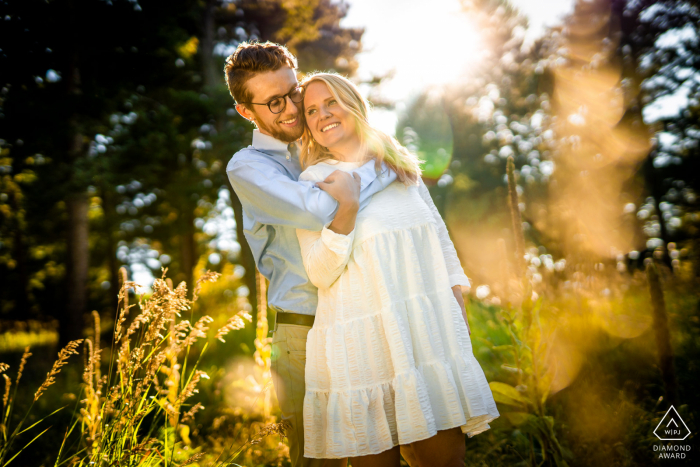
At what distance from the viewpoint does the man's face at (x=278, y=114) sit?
2.08 m

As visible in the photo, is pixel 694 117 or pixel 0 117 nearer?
pixel 0 117

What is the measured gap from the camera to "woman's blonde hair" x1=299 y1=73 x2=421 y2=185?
1.94 meters

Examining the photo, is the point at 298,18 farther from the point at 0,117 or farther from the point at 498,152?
the point at 498,152

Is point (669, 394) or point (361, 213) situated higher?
point (361, 213)

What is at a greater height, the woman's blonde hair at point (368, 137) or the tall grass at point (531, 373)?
the woman's blonde hair at point (368, 137)

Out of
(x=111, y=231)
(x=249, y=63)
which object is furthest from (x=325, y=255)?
(x=111, y=231)

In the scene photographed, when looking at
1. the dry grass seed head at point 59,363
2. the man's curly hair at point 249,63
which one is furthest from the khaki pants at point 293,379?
the man's curly hair at point 249,63

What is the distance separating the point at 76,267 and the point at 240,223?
3.64 m

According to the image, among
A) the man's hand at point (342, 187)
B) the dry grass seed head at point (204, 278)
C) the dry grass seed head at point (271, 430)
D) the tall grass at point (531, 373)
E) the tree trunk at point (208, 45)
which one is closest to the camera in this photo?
the man's hand at point (342, 187)

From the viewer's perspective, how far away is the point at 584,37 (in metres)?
14.2

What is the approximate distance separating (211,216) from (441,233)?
13657mm

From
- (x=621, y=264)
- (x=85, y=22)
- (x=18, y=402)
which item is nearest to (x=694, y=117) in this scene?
(x=621, y=264)
